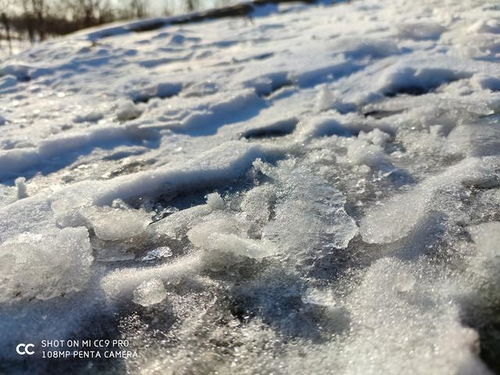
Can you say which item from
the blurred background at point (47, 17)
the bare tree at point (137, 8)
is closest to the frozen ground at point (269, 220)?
the blurred background at point (47, 17)

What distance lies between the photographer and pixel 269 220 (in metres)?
1.59

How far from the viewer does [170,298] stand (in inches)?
50.1

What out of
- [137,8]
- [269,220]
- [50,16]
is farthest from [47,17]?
[269,220]

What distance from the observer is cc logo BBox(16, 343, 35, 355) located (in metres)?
1.12

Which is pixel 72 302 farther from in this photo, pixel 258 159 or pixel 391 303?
pixel 258 159

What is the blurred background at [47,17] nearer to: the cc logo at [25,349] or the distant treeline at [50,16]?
the distant treeline at [50,16]

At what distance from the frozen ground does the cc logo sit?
27 mm

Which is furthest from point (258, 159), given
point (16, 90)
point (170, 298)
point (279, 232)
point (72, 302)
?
point (16, 90)

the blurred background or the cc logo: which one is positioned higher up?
the blurred background

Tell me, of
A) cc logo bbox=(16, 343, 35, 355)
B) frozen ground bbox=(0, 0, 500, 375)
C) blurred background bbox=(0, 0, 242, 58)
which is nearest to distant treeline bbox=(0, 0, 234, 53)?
blurred background bbox=(0, 0, 242, 58)

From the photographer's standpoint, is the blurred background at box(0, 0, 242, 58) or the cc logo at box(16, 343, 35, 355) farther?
the blurred background at box(0, 0, 242, 58)

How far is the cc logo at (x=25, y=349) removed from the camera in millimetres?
1121

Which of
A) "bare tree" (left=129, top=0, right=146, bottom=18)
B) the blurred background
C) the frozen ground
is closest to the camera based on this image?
the frozen ground

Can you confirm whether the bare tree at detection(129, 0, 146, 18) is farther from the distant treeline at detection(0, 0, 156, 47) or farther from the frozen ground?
the frozen ground
